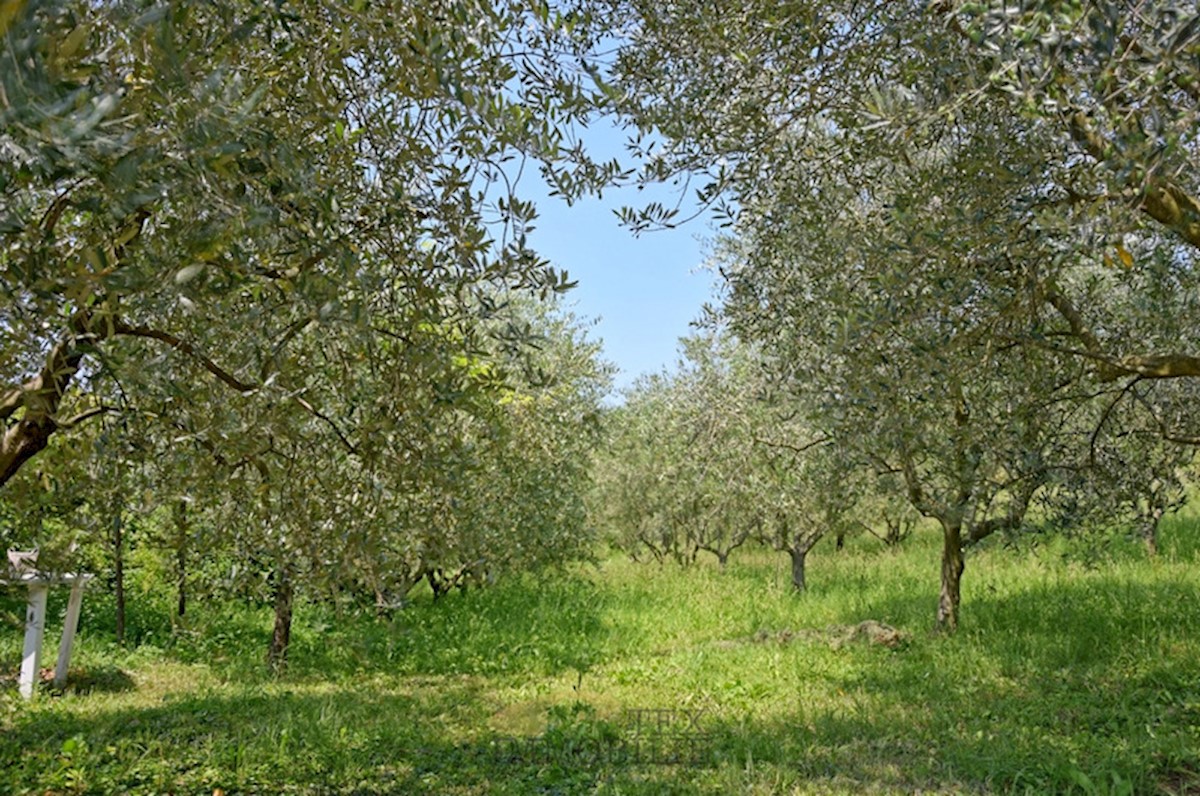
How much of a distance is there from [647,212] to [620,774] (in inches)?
151

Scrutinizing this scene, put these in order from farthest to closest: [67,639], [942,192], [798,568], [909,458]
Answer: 1. [798,568]
2. [67,639]
3. [909,458]
4. [942,192]

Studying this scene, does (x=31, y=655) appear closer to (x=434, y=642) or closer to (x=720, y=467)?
(x=434, y=642)

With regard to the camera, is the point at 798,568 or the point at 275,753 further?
the point at 798,568

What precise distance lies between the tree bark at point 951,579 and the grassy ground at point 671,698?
27 centimetres

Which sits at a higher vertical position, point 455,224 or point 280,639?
point 455,224

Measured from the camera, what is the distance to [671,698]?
8820 millimetres

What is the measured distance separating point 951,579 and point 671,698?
4123mm

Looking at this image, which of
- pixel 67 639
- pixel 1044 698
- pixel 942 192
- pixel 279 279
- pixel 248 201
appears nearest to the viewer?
pixel 248 201

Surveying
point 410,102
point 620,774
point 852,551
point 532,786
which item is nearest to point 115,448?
point 410,102

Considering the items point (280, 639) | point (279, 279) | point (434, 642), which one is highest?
→ point (279, 279)

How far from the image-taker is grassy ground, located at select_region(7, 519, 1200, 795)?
5.69m

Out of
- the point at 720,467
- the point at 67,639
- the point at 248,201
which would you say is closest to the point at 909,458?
the point at 720,467

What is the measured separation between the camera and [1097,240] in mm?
3148

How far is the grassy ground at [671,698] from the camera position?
569cm
